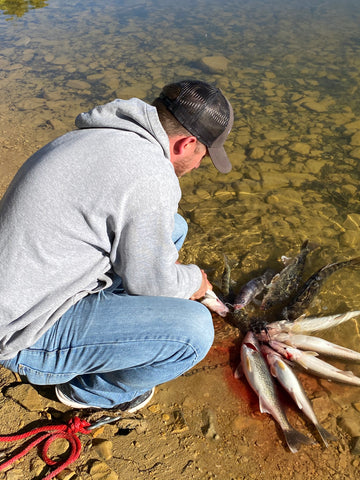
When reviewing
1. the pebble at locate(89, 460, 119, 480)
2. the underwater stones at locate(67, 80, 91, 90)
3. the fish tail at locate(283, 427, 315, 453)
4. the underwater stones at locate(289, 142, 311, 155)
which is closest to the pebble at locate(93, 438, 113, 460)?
the pebble at locate(89, 460, 119, 480)

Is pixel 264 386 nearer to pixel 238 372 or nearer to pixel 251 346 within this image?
pixel 238 372

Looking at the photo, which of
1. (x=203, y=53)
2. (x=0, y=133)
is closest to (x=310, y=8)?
(x=203, y=53)

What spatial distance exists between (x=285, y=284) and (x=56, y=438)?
270 cm

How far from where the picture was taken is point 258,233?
16.9 feet

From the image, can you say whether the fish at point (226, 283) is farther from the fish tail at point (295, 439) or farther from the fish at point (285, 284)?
the fish tail at point (295, 439)

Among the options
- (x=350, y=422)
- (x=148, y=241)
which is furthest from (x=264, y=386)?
(x=148, y=241)

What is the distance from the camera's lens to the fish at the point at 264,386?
2.96 metres

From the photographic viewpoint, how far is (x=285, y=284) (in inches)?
174

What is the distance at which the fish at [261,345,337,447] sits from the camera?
3045mm

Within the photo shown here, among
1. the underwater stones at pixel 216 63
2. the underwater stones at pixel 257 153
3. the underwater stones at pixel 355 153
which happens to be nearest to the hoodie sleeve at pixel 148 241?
the underwater stones at pixel 257 153

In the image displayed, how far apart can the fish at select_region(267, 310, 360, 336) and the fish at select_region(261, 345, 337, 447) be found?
0.28 m

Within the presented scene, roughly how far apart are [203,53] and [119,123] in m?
10.3

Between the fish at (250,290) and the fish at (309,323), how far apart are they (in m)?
0.36

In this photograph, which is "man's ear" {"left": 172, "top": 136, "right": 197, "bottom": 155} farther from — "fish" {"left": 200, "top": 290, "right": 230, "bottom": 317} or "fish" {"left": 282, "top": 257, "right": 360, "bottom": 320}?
"fish" {"left": 282, "top": 257, "right": 360, "bottom": 320}
